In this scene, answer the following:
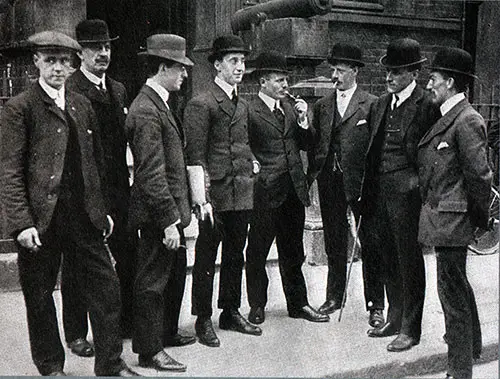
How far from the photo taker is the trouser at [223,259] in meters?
4.80

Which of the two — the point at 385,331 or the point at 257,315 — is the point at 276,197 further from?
the point at 385,331

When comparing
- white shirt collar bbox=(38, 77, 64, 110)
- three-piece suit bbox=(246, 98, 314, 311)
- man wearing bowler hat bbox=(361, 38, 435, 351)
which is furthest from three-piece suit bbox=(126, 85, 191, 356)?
man wearing bowler hat bbox=(361, 38, 435, 351)

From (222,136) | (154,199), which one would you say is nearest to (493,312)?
(222,136)

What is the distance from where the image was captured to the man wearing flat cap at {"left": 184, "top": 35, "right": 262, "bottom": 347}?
15.5 ft

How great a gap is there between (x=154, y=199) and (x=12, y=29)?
239 cm

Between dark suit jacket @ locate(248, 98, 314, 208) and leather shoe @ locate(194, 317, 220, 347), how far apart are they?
0.91 meters

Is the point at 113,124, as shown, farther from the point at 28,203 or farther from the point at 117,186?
the point at 28,203

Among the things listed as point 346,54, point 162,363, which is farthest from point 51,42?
point 346,54

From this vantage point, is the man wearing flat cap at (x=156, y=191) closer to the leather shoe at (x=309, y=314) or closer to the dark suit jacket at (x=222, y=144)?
the dark suit jacket at (x=222, y=144)

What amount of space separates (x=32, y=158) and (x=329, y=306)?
2.58 metres

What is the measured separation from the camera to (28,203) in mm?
3814

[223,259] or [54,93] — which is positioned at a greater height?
[54,93]

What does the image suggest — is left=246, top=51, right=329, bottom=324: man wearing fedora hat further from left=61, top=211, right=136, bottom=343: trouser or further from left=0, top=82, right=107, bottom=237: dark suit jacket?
left=0, top=82, right=107, bottom=237: dark suit jacket

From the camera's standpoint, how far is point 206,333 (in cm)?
476
